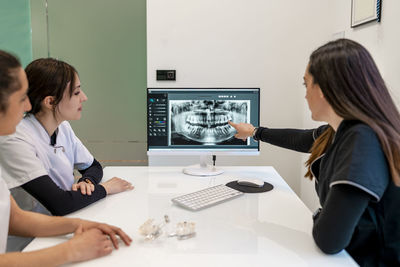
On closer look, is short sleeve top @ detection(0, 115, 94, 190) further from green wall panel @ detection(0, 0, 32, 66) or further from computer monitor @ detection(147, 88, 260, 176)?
green wall panel @ detection(0, 0, 32, 66)

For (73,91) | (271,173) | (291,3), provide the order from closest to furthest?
(73,91), (271,173), (291,3)

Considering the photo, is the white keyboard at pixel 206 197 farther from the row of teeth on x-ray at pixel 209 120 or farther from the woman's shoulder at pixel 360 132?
the woman's shoulder at pixel 360 132

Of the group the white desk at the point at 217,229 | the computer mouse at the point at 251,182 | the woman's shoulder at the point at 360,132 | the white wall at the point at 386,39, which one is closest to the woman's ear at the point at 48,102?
the white desk at the point at 217,229

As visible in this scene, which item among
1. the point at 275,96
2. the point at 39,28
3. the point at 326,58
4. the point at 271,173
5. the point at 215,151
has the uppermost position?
the point at 39,28

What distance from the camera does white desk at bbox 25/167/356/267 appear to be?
1017 millimetres

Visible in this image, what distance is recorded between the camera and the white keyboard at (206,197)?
143 centimetres

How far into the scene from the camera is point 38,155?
4.94ft

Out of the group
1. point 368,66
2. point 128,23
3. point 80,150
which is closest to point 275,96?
point 128,23

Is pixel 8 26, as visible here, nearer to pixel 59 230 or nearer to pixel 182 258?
pixel 59 230

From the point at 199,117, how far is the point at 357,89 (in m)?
1.02

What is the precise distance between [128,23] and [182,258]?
2.42 metres

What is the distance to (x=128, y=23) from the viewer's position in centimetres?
300

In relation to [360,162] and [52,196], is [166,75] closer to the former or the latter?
[52,196]

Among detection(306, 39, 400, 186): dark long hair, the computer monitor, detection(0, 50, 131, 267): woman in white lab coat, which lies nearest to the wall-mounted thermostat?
the computer monitor
